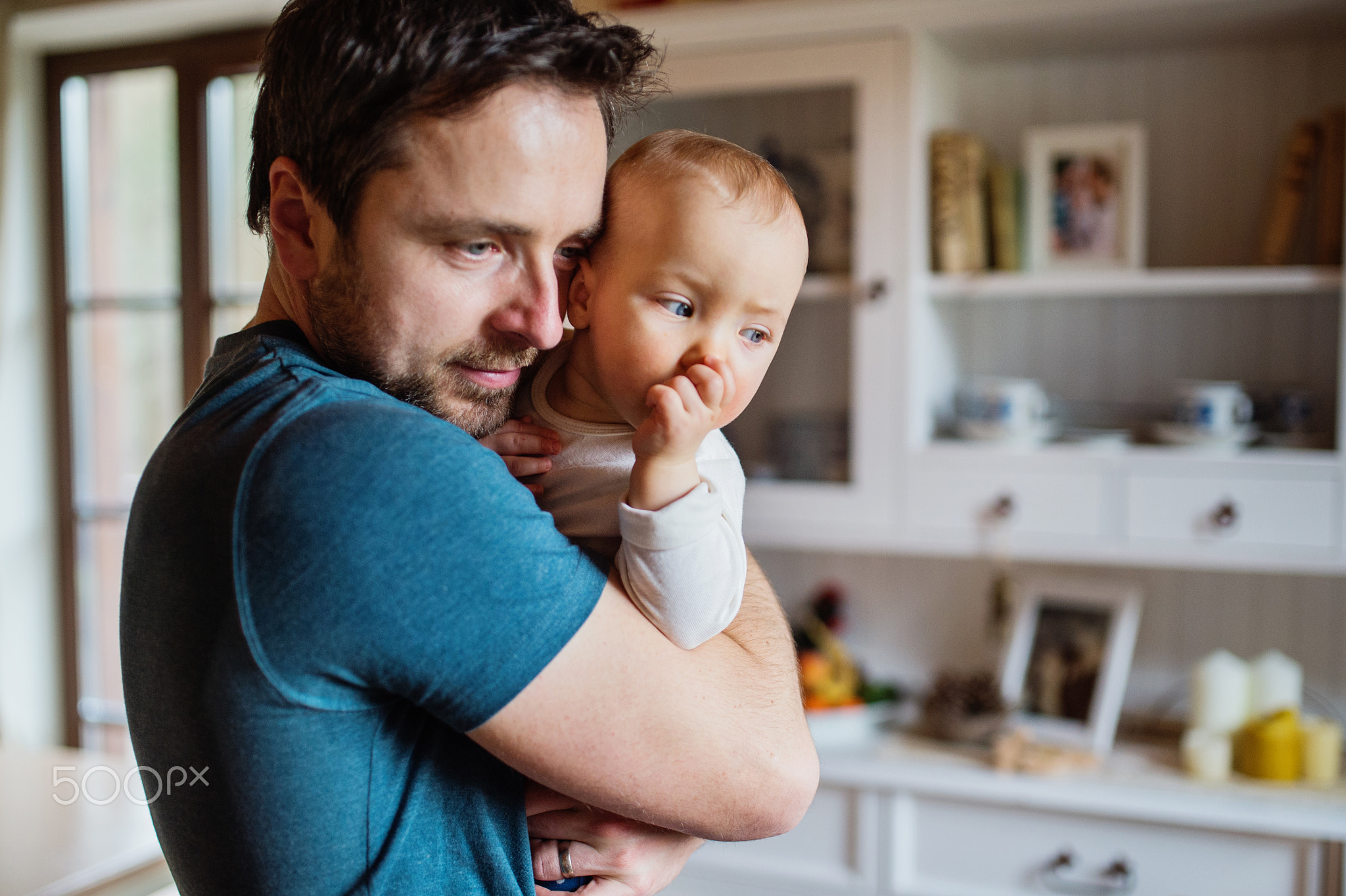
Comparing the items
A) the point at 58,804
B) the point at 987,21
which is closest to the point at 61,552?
the point at 58,804

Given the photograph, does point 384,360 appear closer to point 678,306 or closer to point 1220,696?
point 678,306

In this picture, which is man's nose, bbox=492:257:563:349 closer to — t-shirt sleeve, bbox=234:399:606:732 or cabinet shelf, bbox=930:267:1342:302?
t-shirt sleeve, bbox=234:399:606:732

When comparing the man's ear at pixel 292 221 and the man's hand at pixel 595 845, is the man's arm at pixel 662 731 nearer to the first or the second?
the man's hand at pixel 595 845

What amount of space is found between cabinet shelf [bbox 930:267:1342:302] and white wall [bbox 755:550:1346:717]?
0.59 metres

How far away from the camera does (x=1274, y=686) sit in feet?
6.68

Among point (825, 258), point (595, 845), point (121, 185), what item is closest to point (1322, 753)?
point (825, 258)

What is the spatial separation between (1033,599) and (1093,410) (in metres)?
0.41

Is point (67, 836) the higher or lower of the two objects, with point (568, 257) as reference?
lower

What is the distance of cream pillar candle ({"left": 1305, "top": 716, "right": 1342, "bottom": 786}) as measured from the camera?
6.35 ft

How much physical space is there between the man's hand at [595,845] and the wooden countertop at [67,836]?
0.82 metres

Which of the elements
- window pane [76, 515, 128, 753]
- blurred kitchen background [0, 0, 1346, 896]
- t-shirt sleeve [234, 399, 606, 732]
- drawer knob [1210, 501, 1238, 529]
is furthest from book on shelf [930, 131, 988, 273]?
window pane [76, 515, 128, 753]

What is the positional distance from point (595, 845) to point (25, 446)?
2.76 meters

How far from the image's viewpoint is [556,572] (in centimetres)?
68

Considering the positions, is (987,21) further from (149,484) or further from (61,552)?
(61,552)
